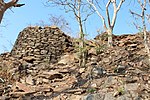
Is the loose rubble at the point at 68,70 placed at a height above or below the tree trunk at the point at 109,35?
below

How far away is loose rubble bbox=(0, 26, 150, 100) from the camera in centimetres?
689

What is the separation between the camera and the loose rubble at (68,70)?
6895 millimetres

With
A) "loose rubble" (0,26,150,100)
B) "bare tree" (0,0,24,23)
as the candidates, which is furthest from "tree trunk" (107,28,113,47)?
"bare tree" (0,0,24,23)

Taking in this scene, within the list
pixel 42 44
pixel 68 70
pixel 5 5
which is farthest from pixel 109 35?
pixel 5 5

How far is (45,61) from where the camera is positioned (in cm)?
1143

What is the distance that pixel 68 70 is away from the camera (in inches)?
366

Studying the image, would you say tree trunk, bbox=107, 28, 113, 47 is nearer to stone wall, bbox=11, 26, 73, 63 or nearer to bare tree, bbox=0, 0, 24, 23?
stone wall, bbox=11, 26, 73, 63

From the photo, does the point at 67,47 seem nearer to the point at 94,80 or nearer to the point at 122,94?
the point at 94,80

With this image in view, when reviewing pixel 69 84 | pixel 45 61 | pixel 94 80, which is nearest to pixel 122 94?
pixel 94 80

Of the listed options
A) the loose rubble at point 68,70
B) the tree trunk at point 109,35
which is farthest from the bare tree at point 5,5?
the tree trunk at point 109,35

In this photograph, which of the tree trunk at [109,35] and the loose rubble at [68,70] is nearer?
the loose rubble at [68,70]

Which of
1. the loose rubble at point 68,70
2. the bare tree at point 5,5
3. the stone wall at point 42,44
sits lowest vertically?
the loose rubble at point 68,70

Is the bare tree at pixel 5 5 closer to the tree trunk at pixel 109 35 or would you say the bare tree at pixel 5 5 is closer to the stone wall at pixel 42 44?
the stone wall at pixel 42 44

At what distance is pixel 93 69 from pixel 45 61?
340 centimetres
